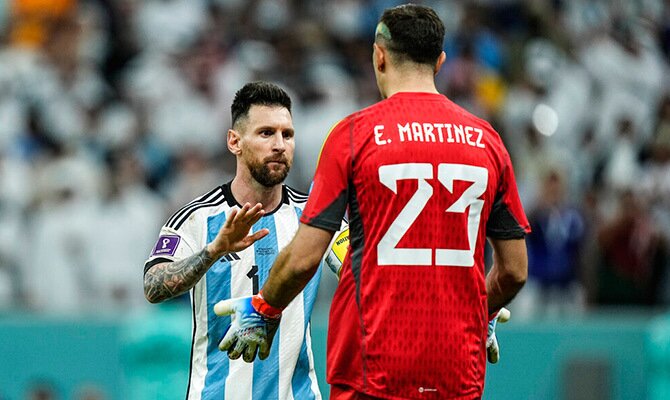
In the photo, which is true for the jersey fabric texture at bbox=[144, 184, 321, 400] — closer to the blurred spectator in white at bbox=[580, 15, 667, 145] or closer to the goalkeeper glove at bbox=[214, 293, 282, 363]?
the goalkeeper glove at bbox=[214, 293, 282, 363]

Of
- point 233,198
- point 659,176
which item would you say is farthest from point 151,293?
point 659,176

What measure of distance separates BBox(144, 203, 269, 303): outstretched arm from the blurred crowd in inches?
266

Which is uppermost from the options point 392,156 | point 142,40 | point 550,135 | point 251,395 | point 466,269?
point 142,40

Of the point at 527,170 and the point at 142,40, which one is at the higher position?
the point at 142,40

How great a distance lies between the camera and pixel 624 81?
48.1 ft

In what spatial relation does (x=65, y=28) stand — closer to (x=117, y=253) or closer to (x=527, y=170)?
(x=117, y=253)

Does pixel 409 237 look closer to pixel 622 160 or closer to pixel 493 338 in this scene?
pixel 493 338

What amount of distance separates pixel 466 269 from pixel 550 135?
8751 millimetres

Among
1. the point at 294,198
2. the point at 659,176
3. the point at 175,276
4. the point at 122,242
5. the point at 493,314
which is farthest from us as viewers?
the point at 659,176

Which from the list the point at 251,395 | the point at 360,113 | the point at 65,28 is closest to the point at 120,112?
the point at 65,28

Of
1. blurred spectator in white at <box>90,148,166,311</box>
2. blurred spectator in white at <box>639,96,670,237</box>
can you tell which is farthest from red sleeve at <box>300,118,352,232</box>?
blurred spectator in white at <box>639,96,670,237</box>

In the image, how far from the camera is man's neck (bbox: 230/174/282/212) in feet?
21.3

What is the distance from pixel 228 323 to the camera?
20.9 feet

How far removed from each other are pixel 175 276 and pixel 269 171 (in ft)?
2.46
